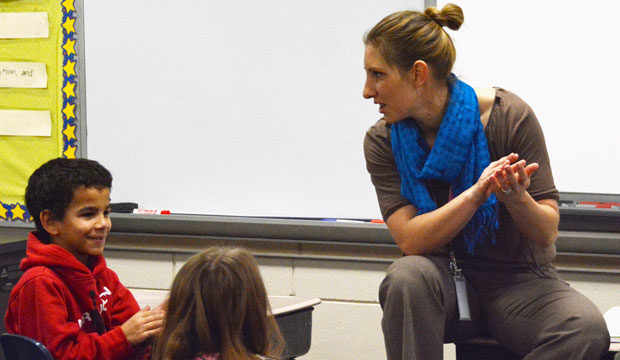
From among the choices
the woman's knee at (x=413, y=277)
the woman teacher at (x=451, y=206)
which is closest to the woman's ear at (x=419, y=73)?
the woman teacher at (x=451, y=206)

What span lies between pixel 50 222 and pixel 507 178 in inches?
→ 43.4

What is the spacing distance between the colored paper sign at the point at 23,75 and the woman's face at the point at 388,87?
67.8 inches

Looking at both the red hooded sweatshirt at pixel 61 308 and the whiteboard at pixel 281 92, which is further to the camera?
the whiteboard at pixel 281 92

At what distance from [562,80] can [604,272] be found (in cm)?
64

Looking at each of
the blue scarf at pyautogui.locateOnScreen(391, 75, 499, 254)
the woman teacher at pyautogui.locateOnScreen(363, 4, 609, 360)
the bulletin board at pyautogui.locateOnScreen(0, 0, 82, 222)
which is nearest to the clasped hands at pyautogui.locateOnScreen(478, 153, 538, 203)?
the woman teacher at pyautogui.locateOnScreen(363, 4, 609, 360)

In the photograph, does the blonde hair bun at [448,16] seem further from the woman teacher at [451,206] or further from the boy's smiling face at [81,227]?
the boy's smiling face at [81,227]

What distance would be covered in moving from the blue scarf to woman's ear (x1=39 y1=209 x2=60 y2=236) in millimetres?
873

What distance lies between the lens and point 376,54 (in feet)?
6.22

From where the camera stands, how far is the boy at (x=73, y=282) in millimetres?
1694

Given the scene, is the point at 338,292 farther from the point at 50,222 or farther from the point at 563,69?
the point at 50,222

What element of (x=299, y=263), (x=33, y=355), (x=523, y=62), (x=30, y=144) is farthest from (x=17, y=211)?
(x=523, y=62)

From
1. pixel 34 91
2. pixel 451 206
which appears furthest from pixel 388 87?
pixel 34 91

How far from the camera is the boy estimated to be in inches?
66.7

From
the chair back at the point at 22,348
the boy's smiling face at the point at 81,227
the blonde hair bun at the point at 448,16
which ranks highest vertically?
the blonde hair bun at the point at 448,16
